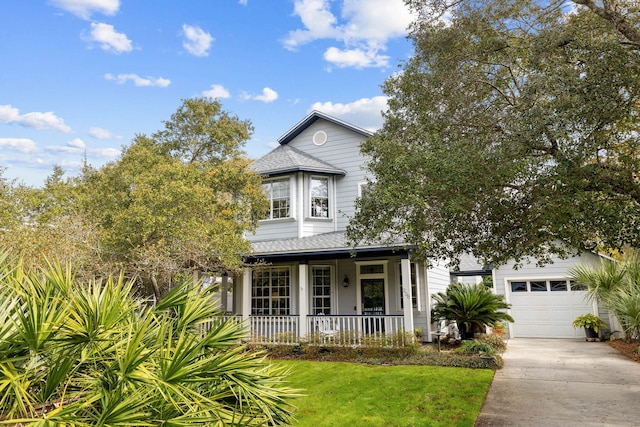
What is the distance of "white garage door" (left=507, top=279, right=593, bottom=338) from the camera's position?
58.6ft

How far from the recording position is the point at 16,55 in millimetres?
16125

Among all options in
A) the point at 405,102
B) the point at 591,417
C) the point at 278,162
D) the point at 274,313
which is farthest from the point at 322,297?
the point at 591,417

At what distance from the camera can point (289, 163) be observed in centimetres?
1672

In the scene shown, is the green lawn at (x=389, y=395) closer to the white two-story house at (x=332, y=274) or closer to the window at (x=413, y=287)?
the white two-story house at (x=332, y=274)

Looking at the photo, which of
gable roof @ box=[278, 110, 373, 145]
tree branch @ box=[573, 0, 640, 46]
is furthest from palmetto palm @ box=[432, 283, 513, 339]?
tree branch @ box=[573, 0, 640, 46]

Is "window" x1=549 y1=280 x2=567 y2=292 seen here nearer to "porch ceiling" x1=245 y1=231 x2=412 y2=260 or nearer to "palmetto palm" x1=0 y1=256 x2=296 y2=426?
"porch ceiling" x1=245 y1=231 x2=412 y2=260

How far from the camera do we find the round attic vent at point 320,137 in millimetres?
17909

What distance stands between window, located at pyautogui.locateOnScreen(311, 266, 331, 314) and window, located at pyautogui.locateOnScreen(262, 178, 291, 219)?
8.54 feet

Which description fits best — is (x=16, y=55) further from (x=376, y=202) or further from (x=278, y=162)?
(x=376, y=202)

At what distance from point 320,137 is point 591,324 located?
1341cm

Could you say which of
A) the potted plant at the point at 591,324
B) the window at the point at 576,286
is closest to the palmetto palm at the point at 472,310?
the potted plant at the point at 591,324

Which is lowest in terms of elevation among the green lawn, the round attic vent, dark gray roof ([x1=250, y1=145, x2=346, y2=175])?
the green lawn

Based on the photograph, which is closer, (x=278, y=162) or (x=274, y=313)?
(x=274, y=313)

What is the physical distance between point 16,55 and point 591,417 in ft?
68.4
